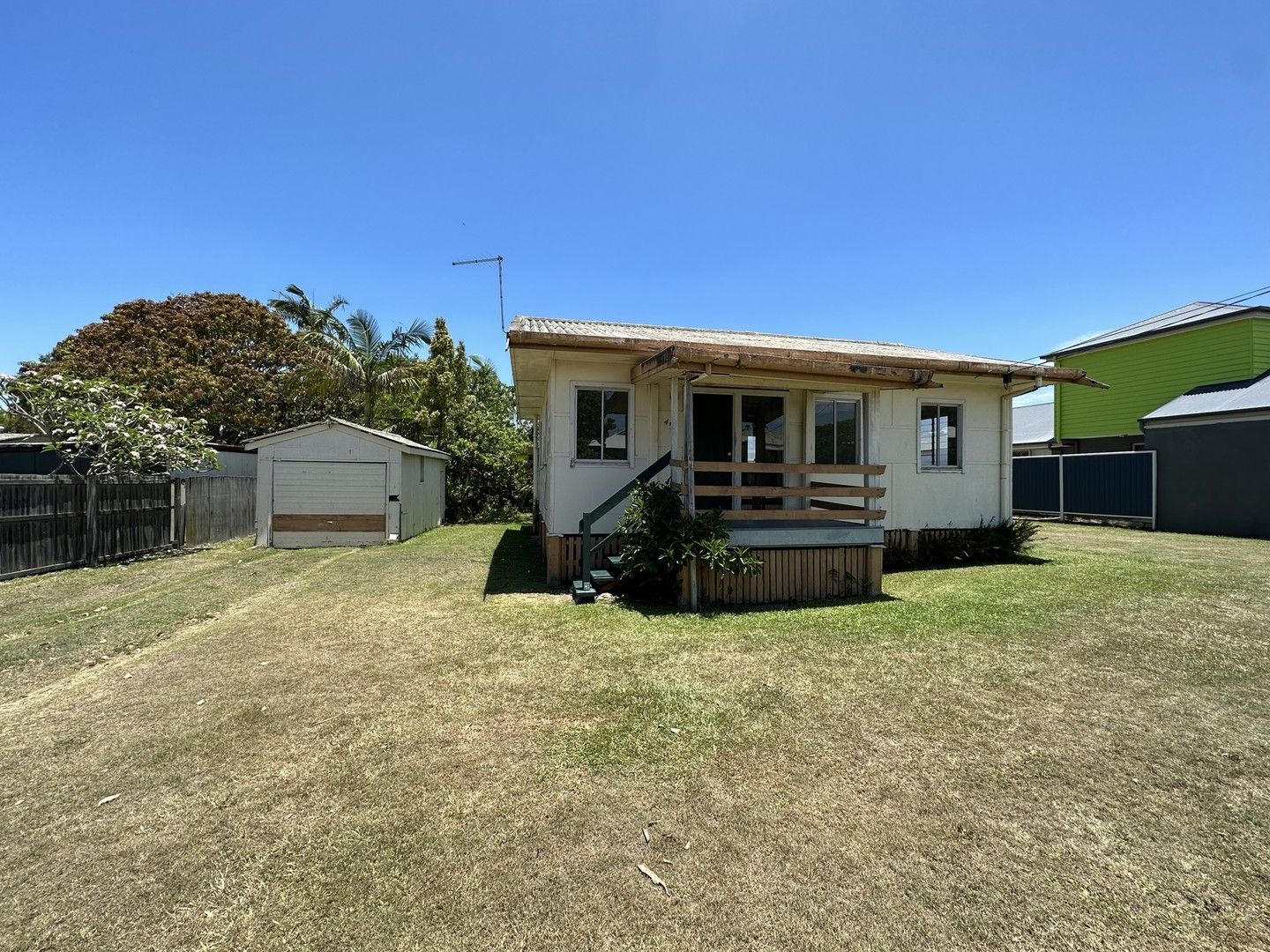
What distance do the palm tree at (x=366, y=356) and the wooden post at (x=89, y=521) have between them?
9518 mm

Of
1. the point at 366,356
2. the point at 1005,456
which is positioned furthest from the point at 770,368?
the point at 366,356

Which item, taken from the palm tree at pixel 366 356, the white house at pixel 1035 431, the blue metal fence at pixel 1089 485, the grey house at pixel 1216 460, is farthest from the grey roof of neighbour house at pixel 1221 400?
the palm tree at pixel 366 356

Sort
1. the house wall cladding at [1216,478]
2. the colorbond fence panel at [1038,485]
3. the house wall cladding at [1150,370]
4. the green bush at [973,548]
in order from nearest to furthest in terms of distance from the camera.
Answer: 1. the green bush at [973,548]
2. the house wall cladding at [1216,478]
3. the house wall cladding at [1150,370]
4. the colorbond fence panel at [1038,485]

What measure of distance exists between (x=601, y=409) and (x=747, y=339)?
4.05 m

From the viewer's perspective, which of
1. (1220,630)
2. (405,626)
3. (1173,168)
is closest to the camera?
(1220,630)

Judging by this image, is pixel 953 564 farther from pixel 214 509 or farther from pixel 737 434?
pixel 214 509

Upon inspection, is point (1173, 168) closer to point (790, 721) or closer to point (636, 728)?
point (790, 721)

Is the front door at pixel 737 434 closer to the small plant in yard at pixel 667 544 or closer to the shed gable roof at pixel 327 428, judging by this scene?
the small plant in yard at pixel 667 544

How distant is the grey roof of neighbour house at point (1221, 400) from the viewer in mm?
12281

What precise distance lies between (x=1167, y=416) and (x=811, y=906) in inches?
684

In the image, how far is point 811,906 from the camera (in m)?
1.97

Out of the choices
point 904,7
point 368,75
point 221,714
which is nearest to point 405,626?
point 221,714

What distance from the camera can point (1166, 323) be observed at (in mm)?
16094

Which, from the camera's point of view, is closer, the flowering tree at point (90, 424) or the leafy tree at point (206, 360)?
the flowering tree at point (90, 424)
